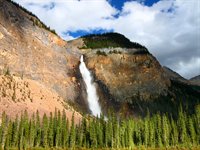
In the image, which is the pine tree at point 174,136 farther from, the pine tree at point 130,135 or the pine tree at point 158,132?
the pine tree at point 130,135

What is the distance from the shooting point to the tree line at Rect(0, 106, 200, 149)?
134625 millimetres

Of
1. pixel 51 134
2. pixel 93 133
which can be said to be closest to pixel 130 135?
pixel 93 133

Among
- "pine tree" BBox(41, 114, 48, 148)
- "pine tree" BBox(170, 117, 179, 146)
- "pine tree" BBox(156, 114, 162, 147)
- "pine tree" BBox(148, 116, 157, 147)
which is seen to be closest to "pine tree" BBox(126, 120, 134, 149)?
"pine tree" BBox(148, 116, 157, 147)

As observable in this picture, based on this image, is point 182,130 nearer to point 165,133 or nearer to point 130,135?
point 165,133

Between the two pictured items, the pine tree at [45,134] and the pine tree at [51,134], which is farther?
the pine tree at [51,134]

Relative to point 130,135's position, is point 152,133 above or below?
above

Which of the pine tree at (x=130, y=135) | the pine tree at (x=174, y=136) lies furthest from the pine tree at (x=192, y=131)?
the pine tree at (x=130, y=135)

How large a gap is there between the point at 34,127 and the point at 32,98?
39672 mm

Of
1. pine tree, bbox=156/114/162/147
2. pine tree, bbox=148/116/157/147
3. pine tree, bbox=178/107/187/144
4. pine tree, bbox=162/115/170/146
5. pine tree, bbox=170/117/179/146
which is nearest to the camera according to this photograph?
pine tree, bbox=148/116/157/147

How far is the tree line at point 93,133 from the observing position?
135 meters

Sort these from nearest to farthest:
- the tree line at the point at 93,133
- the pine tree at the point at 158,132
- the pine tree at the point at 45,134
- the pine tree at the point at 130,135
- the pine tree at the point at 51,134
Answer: the tree line at the point at 93,133 → the pine tree at the point at 45,134 → the pine tree at the point at 51,134 → the pine tree at the point at 130,135 → the pine tree at the point at 158,132

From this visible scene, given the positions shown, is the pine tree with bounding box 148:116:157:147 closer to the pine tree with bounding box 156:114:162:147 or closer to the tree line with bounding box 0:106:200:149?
the tree line with bounding box 0:106:200:149

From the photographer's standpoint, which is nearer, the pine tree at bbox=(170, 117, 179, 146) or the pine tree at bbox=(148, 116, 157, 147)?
the pine tree at bbox=(148, 116, 157, 147)

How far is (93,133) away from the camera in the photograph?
488 feet
